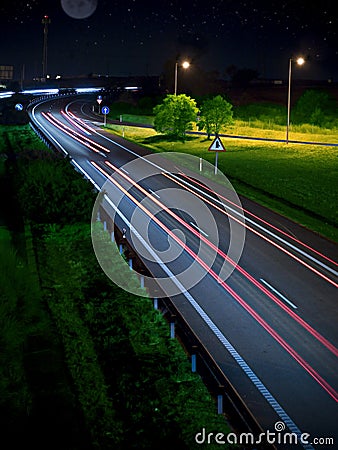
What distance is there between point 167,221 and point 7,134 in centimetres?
3935

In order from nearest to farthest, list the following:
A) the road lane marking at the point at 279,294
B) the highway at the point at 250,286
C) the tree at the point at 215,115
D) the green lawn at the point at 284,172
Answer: the highway at the point at 250,286
the road lane marking at the point at 279,294
the green lawn at the point at 284,172
the tree at the point at 215,115

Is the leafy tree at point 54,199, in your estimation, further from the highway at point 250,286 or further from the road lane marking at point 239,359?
the road lane marking at point 239,359

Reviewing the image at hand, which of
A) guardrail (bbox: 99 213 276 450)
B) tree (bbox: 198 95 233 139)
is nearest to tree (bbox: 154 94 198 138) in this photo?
tree (bbox: 198 95 233 139)

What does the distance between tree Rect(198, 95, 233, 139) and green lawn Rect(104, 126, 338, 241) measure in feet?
5.56

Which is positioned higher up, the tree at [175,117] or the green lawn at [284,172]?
the tree at [175,117]

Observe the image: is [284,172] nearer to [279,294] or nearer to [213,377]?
[279,294]

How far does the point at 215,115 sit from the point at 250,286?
143 ft

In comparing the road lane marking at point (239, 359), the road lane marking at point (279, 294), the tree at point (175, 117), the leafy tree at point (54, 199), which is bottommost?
the road lane marking at point (239, 359)

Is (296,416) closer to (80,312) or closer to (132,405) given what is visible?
(132,405)

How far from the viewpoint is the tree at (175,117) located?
198ft

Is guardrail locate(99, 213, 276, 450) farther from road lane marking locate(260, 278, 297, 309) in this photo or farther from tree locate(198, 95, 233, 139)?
tree locate(198, 95, 233, 139)

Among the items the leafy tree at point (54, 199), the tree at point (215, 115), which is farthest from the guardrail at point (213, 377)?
the tree at point (215, 115)

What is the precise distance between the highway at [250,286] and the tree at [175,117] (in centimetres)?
2412

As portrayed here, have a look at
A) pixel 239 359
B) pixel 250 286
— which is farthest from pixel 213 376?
pixel 250 286
